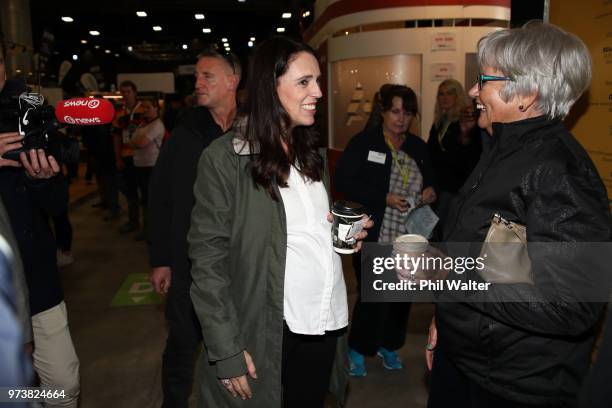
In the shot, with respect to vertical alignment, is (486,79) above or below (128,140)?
above

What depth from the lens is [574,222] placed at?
3.99ft

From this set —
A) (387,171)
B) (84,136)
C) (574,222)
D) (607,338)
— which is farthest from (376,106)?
(84,136)

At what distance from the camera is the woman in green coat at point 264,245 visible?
151 cm

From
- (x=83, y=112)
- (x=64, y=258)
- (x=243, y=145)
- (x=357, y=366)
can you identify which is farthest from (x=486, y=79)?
(x=64, y=258)

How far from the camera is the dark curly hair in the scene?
1.54 m

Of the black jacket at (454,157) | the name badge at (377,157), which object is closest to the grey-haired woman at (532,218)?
the name badge at (377,157)

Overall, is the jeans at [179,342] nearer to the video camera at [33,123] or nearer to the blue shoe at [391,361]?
the video camera at [33,123]

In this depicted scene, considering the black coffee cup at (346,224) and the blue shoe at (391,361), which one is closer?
the black coffee cup at (346,224)

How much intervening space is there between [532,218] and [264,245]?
2.53 ft

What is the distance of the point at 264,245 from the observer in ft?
5.03

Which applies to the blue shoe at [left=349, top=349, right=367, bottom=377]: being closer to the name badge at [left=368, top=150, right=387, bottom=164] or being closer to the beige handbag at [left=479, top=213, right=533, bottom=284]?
the name badge at [left=368, top=150, right=387, bottom=164]

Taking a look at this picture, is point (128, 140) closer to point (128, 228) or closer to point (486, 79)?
point (128, 228)

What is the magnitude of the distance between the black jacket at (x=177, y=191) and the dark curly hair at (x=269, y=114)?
738mm

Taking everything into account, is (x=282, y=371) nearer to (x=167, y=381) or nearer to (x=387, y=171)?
(x=167, y=381)
